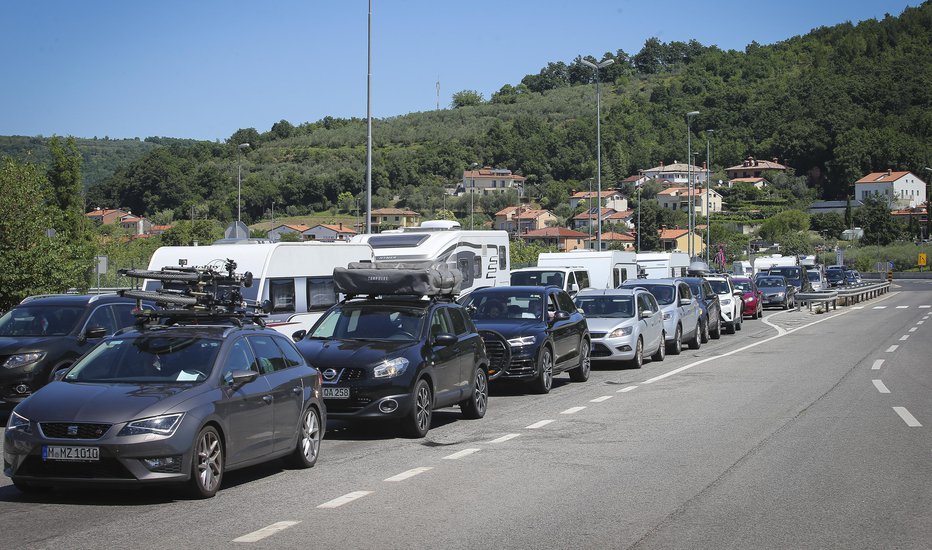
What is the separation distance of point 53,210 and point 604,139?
15995 centimetres

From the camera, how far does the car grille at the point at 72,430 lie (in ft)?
28.1

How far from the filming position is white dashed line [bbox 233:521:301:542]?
24.5 ft

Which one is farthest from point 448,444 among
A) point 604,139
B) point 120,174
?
point 604,139

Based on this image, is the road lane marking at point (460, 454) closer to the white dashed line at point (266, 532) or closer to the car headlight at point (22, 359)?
the white dashed line at point (266, 532)

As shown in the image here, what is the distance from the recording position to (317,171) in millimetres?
159375

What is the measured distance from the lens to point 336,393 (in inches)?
504

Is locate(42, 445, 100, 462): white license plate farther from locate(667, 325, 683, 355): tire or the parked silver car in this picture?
locate(667, 325, 683, 355): tire

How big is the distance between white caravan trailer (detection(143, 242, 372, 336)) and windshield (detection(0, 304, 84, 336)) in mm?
4058

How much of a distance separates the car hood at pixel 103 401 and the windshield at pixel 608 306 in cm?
1594

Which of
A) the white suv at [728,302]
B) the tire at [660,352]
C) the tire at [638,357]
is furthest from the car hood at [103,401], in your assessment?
the white suv at [728,302]

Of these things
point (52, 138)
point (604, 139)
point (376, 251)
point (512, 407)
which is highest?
point (604, 139)

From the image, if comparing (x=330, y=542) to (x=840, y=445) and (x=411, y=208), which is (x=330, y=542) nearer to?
(x=840, y=445)

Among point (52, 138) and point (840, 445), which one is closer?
point (840, 445)

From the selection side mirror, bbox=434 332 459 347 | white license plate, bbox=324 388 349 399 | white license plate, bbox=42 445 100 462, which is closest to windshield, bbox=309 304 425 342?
side mirror, bbox=434 332 459 347
